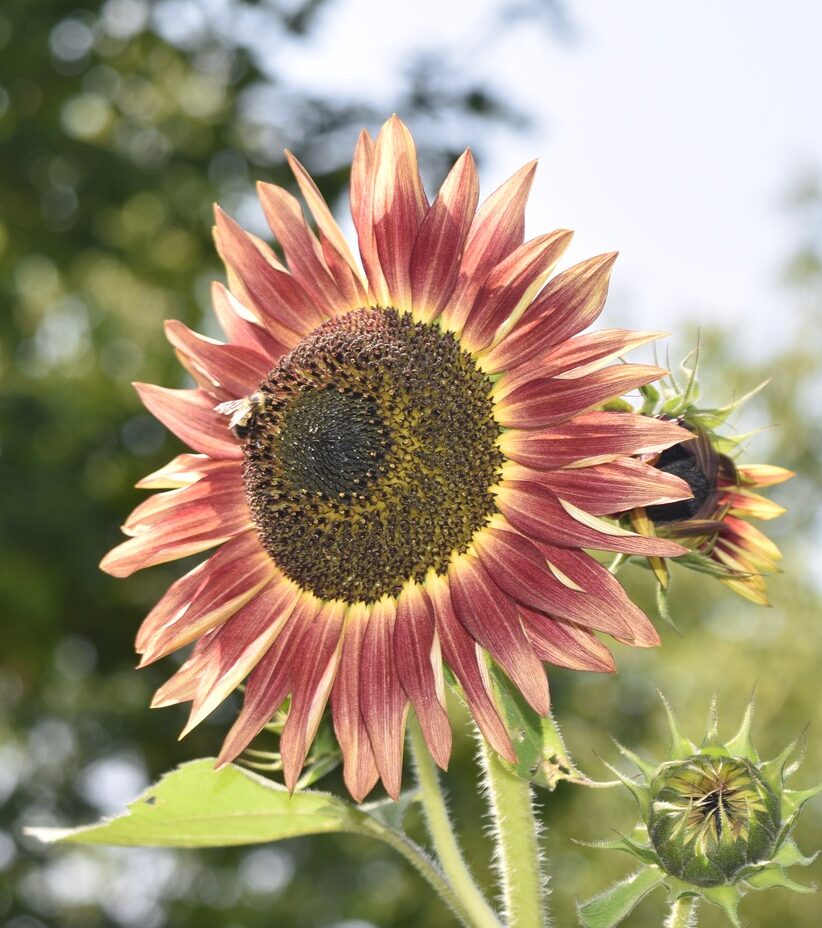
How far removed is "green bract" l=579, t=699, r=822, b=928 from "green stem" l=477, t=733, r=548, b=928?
108mm

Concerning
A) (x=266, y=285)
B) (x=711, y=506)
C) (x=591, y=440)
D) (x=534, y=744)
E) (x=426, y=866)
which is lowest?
(x=426, y=866)

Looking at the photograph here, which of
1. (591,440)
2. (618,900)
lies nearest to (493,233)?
(591,440)

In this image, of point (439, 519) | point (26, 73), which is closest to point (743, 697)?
point (26, 73)

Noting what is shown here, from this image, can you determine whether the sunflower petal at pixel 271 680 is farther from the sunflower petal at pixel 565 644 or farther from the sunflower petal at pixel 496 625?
the sunflower petal at pixel 565 644

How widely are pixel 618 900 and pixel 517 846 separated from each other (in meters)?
0.16

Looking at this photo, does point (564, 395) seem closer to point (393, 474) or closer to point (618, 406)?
point (618, 406)

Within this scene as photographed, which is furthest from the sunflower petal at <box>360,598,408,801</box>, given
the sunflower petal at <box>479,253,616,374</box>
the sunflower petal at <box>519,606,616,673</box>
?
the sunflower petal at <box>479,253,616,374</box>

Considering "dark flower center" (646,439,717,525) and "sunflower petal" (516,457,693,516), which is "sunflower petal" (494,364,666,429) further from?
"dark flower center" (646,439,717,525)


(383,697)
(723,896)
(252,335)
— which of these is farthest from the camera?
(252,335)

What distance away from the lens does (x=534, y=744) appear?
159 centimetres

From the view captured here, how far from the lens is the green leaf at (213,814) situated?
1.93m

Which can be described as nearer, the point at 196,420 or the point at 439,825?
the point at 439,825

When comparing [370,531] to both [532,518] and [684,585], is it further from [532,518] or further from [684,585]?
[684,585]

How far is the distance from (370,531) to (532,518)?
0.83 ft
